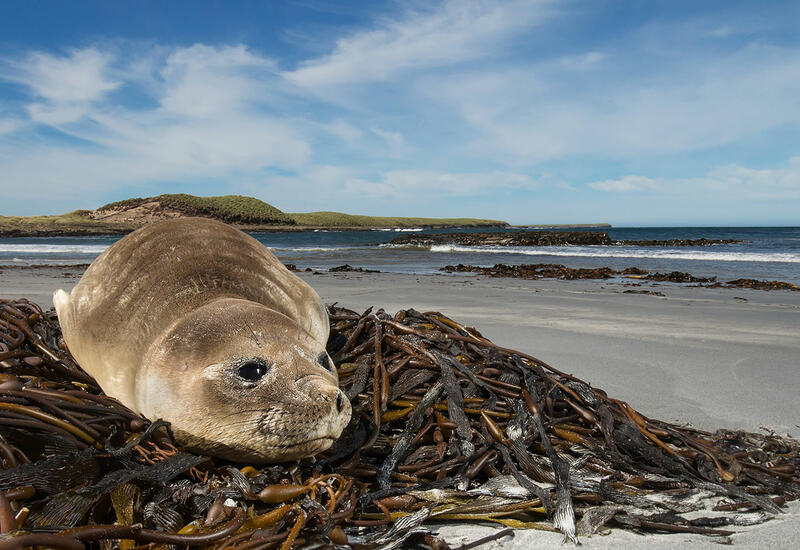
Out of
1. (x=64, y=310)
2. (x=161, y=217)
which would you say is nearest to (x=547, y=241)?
(x=64, y=310)

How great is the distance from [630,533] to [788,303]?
9.97 meters

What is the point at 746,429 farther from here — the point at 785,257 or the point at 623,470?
the point at 785,257

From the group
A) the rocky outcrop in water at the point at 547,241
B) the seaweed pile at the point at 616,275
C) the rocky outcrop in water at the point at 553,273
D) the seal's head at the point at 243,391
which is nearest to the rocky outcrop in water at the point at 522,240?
the rocky outcrop in water at the point at 547,241

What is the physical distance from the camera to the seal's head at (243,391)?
211 centimetres

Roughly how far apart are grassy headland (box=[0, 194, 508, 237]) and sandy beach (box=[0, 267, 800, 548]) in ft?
190

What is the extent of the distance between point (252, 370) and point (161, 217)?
8715cm

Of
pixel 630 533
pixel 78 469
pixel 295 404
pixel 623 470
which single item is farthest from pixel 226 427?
pixel 623 470

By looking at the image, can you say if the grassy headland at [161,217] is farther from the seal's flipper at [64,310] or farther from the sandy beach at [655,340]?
the seal's flipper at [64,310]

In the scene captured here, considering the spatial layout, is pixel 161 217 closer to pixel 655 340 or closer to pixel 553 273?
pixel 553 273

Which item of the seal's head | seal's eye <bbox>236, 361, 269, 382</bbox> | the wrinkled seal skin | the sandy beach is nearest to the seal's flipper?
the wrinkled seal skin

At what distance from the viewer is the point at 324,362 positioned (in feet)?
8.17

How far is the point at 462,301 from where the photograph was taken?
393 inches

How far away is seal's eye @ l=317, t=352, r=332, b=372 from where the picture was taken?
2.45 meters

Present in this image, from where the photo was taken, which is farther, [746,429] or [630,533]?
[746,429]
